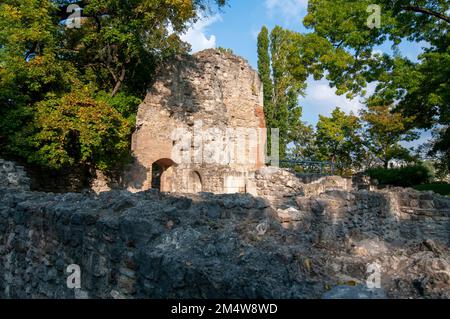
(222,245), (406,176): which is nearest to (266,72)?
(406,176)

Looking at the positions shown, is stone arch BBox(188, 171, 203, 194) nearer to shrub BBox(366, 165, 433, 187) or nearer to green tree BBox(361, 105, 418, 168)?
shrub BBox(366, 165, 433, 187)

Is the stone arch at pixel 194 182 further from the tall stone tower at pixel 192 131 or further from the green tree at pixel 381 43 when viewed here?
the green tree at pixel 381 43

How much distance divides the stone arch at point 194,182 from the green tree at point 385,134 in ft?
53.7

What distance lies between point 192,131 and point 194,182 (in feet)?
8.13

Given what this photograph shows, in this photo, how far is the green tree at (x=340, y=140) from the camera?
28109mm

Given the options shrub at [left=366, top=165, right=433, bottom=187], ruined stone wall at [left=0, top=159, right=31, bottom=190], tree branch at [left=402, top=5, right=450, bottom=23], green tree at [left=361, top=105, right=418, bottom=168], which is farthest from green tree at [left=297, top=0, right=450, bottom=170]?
green tree at [left=361, top=105, right=418, bottom=168]

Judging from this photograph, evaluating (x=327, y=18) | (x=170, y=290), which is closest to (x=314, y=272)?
(x=170, y=290)

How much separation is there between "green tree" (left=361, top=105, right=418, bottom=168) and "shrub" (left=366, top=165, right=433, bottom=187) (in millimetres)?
9880

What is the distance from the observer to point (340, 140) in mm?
27969

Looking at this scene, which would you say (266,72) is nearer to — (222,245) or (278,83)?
(278,83)

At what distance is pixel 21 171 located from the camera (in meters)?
9.13

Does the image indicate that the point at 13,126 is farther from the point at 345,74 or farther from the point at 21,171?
the point at 345,74

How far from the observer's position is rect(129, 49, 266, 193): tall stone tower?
15.8m

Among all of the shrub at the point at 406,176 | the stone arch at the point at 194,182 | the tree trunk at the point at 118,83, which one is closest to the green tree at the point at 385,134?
the shrub at the point at 406,176
